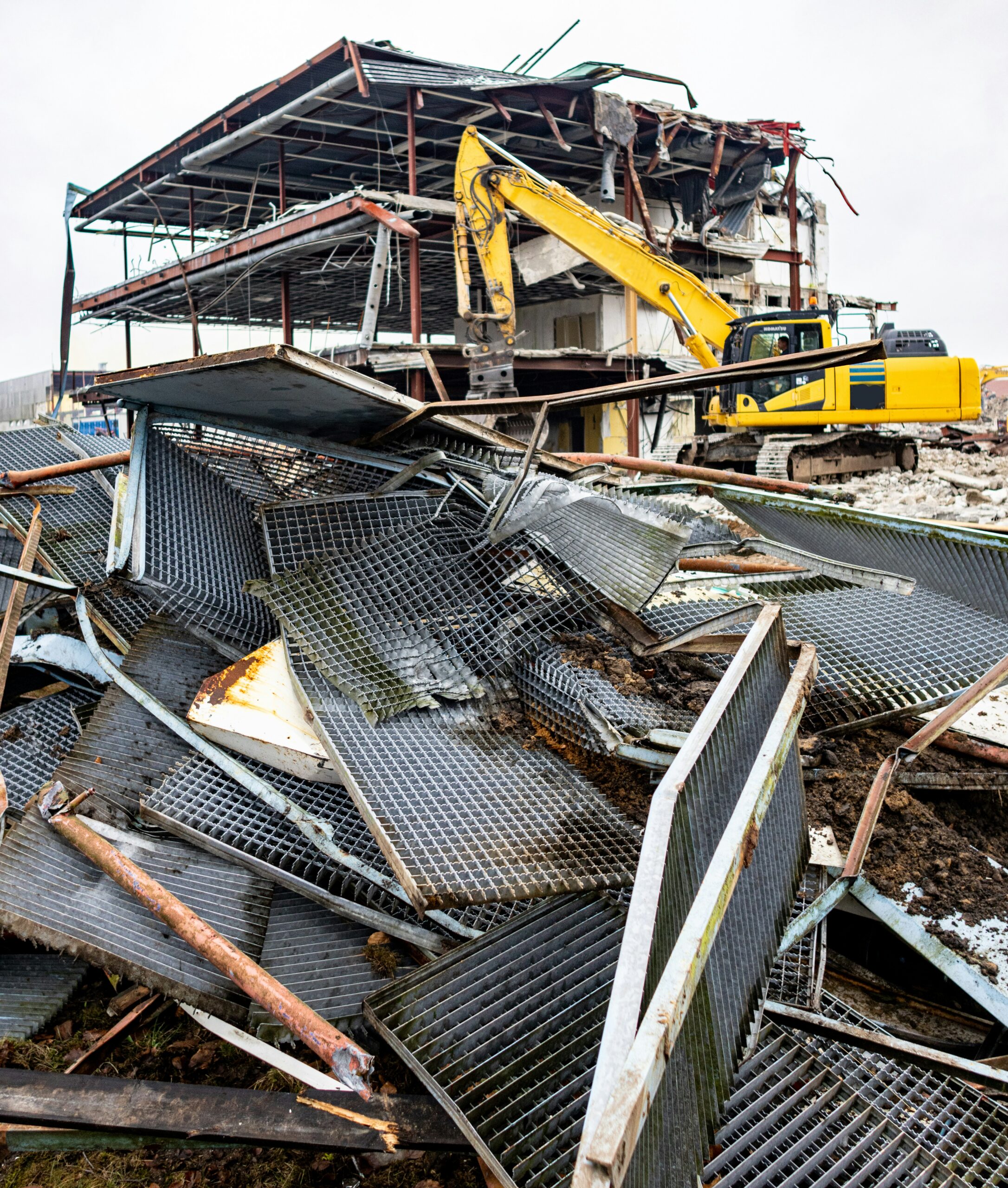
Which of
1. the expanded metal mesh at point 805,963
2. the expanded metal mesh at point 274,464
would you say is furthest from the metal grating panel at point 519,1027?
the expanded metal mesh at point 274,464

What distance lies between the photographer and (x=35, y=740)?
300 cm

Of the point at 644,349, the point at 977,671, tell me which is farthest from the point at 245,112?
the point at 977,671

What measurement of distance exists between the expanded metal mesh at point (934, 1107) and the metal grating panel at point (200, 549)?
2186 millimetres

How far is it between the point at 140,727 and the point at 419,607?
99cm

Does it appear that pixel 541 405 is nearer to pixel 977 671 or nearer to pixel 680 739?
pixel 680 739

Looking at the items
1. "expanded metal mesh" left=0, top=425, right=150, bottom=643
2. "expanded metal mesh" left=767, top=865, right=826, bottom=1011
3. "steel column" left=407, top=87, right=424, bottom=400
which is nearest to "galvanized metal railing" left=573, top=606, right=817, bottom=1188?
"expanded metal mesh" left=767, top=865, right=826, bottom=1011

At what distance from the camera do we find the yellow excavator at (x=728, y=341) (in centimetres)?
1072

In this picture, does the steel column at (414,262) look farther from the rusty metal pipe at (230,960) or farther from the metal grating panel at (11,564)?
the rusty metal pipe at (230,960)

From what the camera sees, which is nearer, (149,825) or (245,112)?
(149,825)

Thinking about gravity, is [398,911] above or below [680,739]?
below

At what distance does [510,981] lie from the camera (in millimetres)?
1948

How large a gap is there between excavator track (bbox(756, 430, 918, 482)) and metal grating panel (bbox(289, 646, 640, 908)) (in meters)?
9.03

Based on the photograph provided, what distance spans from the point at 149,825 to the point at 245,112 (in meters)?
13.6

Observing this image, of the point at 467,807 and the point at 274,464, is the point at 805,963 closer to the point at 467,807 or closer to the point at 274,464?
the point at 467,807
